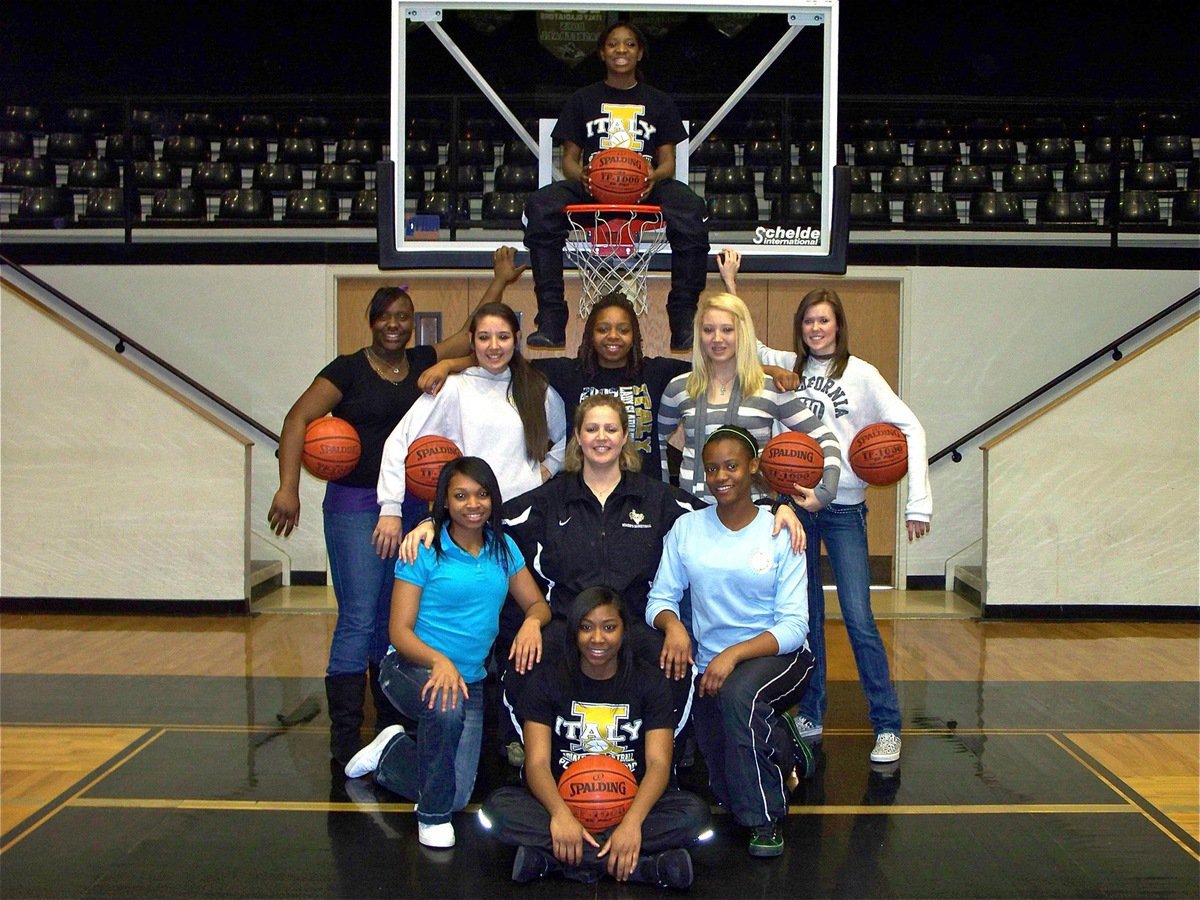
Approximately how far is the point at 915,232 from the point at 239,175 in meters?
5.90

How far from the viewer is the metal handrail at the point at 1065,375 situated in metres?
8.71

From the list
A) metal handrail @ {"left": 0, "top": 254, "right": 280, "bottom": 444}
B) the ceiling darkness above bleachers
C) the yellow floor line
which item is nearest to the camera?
the yellow floor line

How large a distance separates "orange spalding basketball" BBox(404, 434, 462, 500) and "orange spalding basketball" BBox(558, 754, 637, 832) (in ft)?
4.25

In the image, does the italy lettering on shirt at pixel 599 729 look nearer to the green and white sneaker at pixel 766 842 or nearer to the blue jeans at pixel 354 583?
the green and white sneaker at pixel 766 842

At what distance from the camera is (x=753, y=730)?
3.88 meters

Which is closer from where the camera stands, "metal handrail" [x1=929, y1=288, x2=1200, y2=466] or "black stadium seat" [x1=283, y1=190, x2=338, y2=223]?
"metal handrail" [x1=929, y1=288, x2=1200, y2=466]

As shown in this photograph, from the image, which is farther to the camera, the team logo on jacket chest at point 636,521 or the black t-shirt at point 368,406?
the black t-shirt at point 368,406

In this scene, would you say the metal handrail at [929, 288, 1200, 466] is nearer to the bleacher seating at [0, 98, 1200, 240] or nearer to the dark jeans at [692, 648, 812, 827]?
the bleacher seating at [0, 98, 1200, 240]

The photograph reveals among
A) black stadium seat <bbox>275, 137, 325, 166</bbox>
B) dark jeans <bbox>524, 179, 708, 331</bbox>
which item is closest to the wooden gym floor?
dark jeans <bbox>524, 179, 708, 331</bbox>

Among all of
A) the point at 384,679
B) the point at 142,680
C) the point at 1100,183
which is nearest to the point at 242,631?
the point at 142,680

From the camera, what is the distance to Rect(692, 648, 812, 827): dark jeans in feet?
12.7

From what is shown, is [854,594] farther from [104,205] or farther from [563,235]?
[104,205]

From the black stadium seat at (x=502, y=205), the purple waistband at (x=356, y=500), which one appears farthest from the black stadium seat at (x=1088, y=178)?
the purple waistband at (x=356, y=500)

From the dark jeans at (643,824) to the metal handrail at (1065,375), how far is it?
18.2ft
